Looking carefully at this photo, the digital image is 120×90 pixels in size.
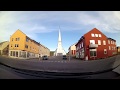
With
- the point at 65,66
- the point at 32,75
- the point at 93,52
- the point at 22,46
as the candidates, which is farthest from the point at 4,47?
the point at 93,52

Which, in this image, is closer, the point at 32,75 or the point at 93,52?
the point at 93,52

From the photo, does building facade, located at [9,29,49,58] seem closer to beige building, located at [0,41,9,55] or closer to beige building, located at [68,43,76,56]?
beige building, located at [0,41,9,55]

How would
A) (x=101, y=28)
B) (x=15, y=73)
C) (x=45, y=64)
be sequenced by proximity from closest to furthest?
(x=101, y=28) → (x=45, y=64) → (x=15, y=73)

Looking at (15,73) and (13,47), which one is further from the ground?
(13,47)

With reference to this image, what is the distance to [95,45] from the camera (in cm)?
177

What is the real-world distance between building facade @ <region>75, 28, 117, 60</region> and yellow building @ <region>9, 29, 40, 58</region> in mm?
501

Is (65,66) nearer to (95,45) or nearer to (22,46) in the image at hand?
(95,45)

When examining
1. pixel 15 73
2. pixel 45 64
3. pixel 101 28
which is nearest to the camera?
pixel 101 28

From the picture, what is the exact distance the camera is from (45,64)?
1.83 metres

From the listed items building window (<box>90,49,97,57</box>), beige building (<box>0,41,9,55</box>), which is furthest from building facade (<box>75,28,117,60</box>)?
beige building (<box>0,41,9,55</box>)
